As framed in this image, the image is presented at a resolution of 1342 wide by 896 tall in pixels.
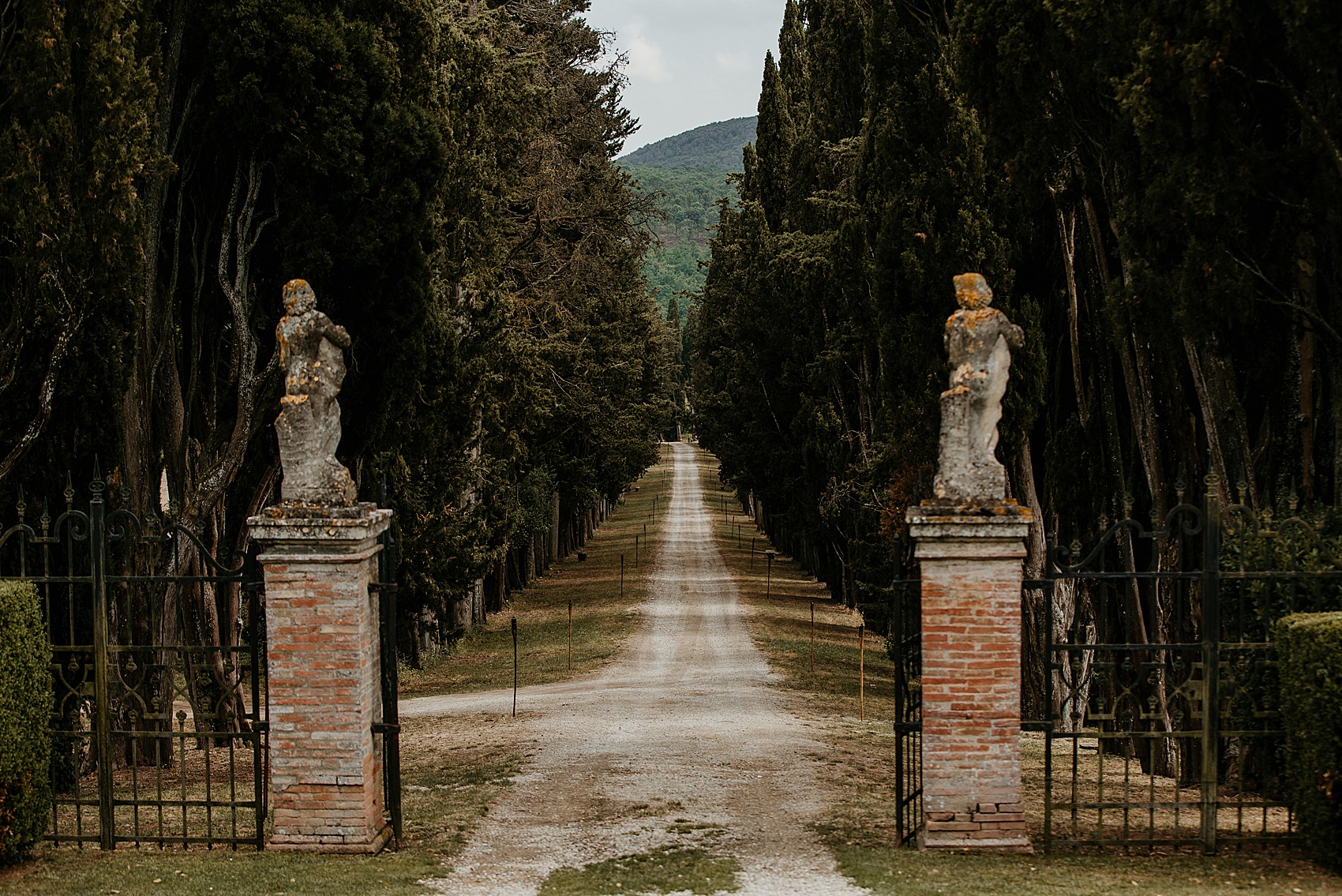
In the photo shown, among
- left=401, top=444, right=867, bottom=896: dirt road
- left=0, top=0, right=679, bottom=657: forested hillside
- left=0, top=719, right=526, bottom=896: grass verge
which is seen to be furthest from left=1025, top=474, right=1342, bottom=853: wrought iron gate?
left=0, top=0, right=679, bottom=657: forested hillside

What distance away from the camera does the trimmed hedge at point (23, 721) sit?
823 centimetres

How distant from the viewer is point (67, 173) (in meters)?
11.1

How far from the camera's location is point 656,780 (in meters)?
12.1

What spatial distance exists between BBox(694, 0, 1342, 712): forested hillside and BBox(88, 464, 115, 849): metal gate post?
19.4 ft

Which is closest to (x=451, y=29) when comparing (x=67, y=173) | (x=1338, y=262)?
(x=67, y=173)

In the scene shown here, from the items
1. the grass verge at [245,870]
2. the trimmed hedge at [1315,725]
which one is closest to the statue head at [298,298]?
the grass verge at [245,870]

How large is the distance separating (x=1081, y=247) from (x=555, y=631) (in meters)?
17.9

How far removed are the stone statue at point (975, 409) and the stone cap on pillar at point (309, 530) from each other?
13.0ft

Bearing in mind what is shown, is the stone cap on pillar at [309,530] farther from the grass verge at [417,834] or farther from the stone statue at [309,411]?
the grass verge at [417,834]

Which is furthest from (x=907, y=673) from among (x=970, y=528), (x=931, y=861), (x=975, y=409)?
(x=975, y=409)

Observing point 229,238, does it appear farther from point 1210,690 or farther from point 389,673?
point 1210,690

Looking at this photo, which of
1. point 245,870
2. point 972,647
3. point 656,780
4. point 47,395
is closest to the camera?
point 245,870

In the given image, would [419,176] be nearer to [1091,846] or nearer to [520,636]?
[1091,846]

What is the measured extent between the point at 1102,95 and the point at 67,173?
31.3 ft
